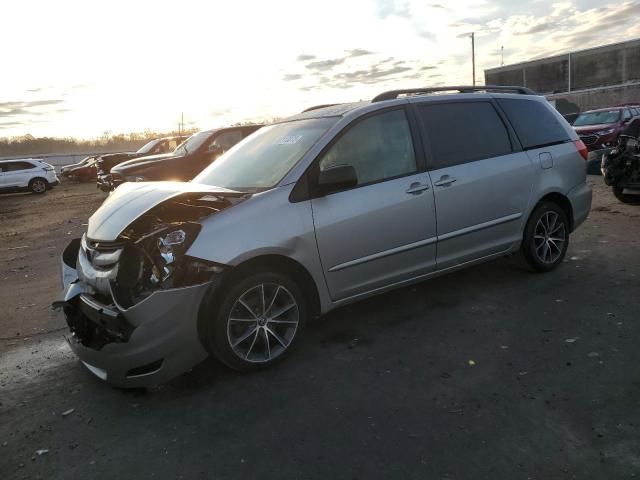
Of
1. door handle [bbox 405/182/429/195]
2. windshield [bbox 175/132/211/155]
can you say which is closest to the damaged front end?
door handle [bbox 405/182/429/195]

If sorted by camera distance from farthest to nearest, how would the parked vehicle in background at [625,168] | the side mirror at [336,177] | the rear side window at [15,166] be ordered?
the rear side window at [15,166] → the parked vehicle in background at [625,168] → the side mirror at [336,177]

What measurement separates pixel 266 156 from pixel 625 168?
23.7 feet

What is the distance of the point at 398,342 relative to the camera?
3.94 m

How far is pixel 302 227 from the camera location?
360cm

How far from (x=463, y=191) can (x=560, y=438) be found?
7.43 ft

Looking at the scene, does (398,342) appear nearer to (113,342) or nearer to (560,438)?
(560,438)

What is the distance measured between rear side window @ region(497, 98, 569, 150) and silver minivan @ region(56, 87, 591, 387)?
0.05 ft

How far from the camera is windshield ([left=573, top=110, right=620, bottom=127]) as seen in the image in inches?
677

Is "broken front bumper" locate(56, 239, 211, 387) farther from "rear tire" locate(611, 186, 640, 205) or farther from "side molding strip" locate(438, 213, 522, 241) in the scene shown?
"rear tire" locate(611, 186, 640, 205)

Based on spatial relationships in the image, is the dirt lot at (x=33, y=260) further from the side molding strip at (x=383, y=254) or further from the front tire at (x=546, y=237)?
the front tire at (x=546, y=237)

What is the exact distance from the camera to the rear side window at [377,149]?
3.93 m

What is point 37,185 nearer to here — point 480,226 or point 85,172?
point 85,172

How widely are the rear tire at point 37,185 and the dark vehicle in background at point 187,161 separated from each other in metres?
14.3

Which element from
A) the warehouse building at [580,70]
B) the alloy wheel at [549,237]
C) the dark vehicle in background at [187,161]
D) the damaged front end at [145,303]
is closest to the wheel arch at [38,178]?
the dark vehicle in background at [187,161]
